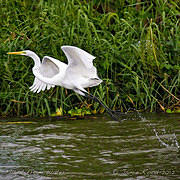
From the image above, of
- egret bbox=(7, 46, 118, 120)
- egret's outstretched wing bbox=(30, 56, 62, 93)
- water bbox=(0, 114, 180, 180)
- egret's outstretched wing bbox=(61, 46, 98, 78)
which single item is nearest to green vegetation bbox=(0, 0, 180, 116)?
water bbox=(0, 114, 180, 180)

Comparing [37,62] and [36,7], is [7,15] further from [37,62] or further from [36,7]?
[37,62]

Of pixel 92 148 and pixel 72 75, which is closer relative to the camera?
pixel 92 148

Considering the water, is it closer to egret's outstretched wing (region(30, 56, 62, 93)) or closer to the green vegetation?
the green vegetation

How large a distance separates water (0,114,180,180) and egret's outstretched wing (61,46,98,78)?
0.79 metres

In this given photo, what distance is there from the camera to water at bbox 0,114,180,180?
4.33m

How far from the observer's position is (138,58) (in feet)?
23.7

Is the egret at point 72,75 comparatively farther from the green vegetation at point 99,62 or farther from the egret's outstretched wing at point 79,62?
the green vegetation at point 99,62

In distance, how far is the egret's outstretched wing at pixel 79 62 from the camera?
502 cm

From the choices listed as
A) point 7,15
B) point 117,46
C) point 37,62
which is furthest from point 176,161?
point 7,15

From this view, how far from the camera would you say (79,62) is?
17.7 feet

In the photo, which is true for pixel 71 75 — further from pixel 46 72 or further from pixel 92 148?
pixel 92 148

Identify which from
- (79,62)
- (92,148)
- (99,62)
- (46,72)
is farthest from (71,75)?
(99,62)

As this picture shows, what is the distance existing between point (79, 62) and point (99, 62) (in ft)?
5.89

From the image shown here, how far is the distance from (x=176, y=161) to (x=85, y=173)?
3.00ft
